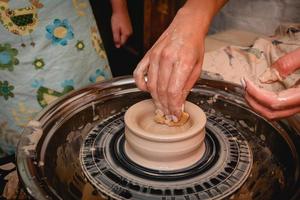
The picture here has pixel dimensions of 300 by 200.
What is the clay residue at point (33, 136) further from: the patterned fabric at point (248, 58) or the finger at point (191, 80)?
the patterned fabric at point (248, 58)

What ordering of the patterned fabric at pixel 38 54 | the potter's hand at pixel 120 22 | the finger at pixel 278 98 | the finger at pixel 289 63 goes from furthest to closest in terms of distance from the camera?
the potter's hand at pixel 120 22, the patterned fabric at pixel 38 54, the finger at pixel 289 63, the finger at pixel 278 98

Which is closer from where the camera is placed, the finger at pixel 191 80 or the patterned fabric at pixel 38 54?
the finger at pixel 191 80

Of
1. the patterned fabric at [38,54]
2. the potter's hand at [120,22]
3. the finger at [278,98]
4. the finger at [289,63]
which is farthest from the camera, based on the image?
the potter's hand at [120,22]

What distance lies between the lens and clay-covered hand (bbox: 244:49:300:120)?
992 millimetres

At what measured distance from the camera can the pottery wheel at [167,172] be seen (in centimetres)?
104

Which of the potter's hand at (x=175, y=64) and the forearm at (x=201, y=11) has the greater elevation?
the forearm at (x=201, y=11)

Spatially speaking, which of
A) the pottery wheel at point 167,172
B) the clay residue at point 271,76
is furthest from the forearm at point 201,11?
the pottery wheel at point 167,172

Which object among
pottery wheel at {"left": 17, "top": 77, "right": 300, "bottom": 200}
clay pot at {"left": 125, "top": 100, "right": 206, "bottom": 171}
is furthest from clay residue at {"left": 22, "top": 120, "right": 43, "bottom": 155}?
clay pot at {"left": 125, "top": 100, "right": 206, "bottom": 171}

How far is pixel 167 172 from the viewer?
43.2 inches

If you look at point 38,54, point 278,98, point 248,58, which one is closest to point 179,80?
point 278,98

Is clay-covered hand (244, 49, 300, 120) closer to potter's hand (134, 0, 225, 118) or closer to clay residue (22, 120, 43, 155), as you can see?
potter's hand (134, 0, 225, 118)

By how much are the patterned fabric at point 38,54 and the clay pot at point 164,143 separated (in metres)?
0.66

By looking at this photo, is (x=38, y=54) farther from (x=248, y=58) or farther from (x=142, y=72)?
(x=248, y=58)

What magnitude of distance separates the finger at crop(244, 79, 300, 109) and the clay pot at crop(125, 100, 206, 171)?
0.20m
